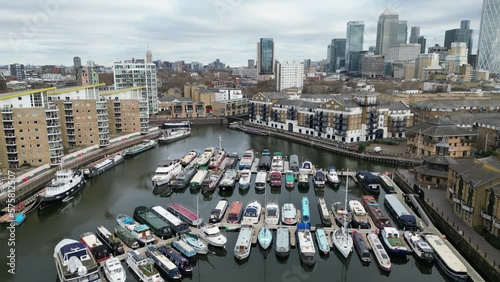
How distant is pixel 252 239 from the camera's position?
62.1ft

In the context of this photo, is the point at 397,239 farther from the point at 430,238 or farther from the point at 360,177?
the point at 360,177

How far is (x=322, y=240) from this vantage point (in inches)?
721

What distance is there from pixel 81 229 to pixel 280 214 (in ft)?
41.2

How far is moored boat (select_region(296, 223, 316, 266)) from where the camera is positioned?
16.8 metres

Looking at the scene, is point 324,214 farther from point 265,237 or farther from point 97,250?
point 97,250

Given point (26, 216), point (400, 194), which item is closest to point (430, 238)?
point (400, 194)

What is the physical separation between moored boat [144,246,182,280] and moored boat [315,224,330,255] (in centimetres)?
731

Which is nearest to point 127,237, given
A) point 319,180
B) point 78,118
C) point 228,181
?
point 228,181

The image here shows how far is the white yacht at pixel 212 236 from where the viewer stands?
18.2m

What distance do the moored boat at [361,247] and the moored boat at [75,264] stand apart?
12.4m

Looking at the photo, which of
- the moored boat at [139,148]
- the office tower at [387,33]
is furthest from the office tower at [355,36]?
the moored boat at [139,148]

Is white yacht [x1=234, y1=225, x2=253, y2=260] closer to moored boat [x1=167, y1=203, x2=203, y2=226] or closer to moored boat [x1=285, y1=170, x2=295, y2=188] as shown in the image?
moored boat [x1=167, y1=203, x2=203, y2=226]

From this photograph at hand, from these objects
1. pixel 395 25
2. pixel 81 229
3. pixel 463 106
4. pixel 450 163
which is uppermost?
pixel 395 25

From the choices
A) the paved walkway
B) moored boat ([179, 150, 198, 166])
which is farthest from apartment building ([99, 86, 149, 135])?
the paved walkway
